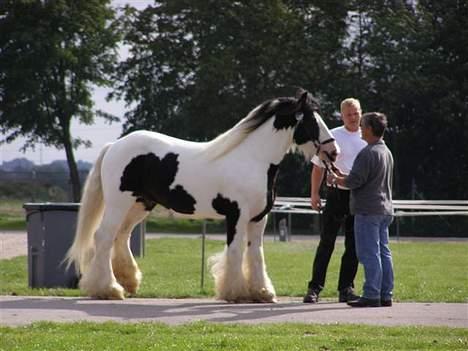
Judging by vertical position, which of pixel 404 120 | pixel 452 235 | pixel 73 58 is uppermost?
pixel 73 58

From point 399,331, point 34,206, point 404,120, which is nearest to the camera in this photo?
point 399,331

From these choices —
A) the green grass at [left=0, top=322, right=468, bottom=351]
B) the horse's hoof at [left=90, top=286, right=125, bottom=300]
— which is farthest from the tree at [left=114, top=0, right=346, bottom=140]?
the green grass at [left=0, top=322, right=468, bottom=351]

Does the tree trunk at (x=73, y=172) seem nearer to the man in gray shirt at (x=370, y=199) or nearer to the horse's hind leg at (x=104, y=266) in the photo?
the horse's hind leg at (x=104, y=266)

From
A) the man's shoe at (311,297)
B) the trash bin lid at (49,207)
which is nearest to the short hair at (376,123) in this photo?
the man's shoe at (311,297)

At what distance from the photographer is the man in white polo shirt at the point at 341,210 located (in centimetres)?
1156

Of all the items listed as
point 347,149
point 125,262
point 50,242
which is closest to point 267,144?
point 347,149

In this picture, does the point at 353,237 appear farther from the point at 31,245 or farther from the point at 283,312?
the point at 31,245

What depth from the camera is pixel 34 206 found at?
47.0ft

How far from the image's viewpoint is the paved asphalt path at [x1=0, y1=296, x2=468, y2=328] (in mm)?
9758

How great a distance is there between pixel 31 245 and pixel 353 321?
20.4ft

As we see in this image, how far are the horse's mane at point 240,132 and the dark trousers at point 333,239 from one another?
114 centimetres

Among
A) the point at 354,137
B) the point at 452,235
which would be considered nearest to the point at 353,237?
the point at 354,137

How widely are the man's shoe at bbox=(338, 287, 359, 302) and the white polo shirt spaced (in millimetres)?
1366

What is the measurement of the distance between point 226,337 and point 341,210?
368 cm
